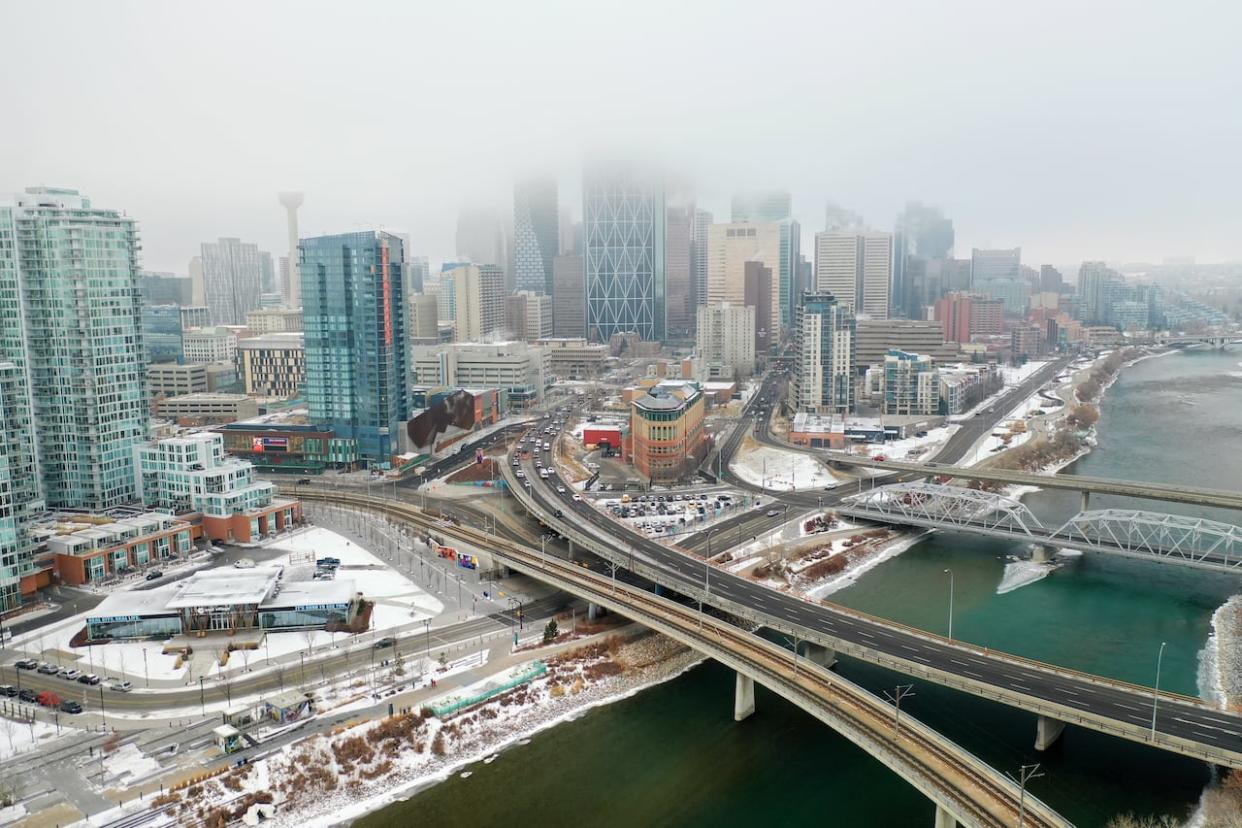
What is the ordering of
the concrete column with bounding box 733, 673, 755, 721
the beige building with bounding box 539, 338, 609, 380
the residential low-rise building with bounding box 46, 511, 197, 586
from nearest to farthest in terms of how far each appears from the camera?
the concrete column with bounding box 733, 673, 755, 721, the residential low-rise building with bounding box 46, 511, 197, 586, the beige building with bounding box 539, 338, 609, 380

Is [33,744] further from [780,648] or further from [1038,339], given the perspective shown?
[1038,339]

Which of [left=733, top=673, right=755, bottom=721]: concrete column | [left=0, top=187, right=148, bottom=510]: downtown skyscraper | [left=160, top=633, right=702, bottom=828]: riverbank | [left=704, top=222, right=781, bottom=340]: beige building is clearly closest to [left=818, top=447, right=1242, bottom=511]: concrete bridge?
[left=160, top=633, right=702, bottom=828]: riverbank

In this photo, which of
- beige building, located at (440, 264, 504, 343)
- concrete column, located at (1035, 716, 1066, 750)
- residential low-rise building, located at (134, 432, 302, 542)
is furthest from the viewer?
beige building, located at (440, 264, 504, 343)

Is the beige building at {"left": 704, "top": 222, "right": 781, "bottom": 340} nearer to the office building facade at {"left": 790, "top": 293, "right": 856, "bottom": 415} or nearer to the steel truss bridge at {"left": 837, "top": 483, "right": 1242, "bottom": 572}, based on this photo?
the office building facade at {"left": 790, "top": 293, "right": 856, "bottom": 415}

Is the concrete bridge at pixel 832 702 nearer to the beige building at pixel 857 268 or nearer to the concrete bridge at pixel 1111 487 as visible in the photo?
the concrete bridge at pixel 1111 487

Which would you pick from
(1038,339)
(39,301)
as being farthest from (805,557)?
(1038,339)

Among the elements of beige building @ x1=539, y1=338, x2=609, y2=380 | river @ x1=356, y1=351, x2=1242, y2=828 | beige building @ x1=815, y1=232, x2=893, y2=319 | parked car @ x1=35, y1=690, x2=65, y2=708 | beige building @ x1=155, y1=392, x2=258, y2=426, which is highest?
beige building @ x1=815, y1=232, x2=893, y2=319
